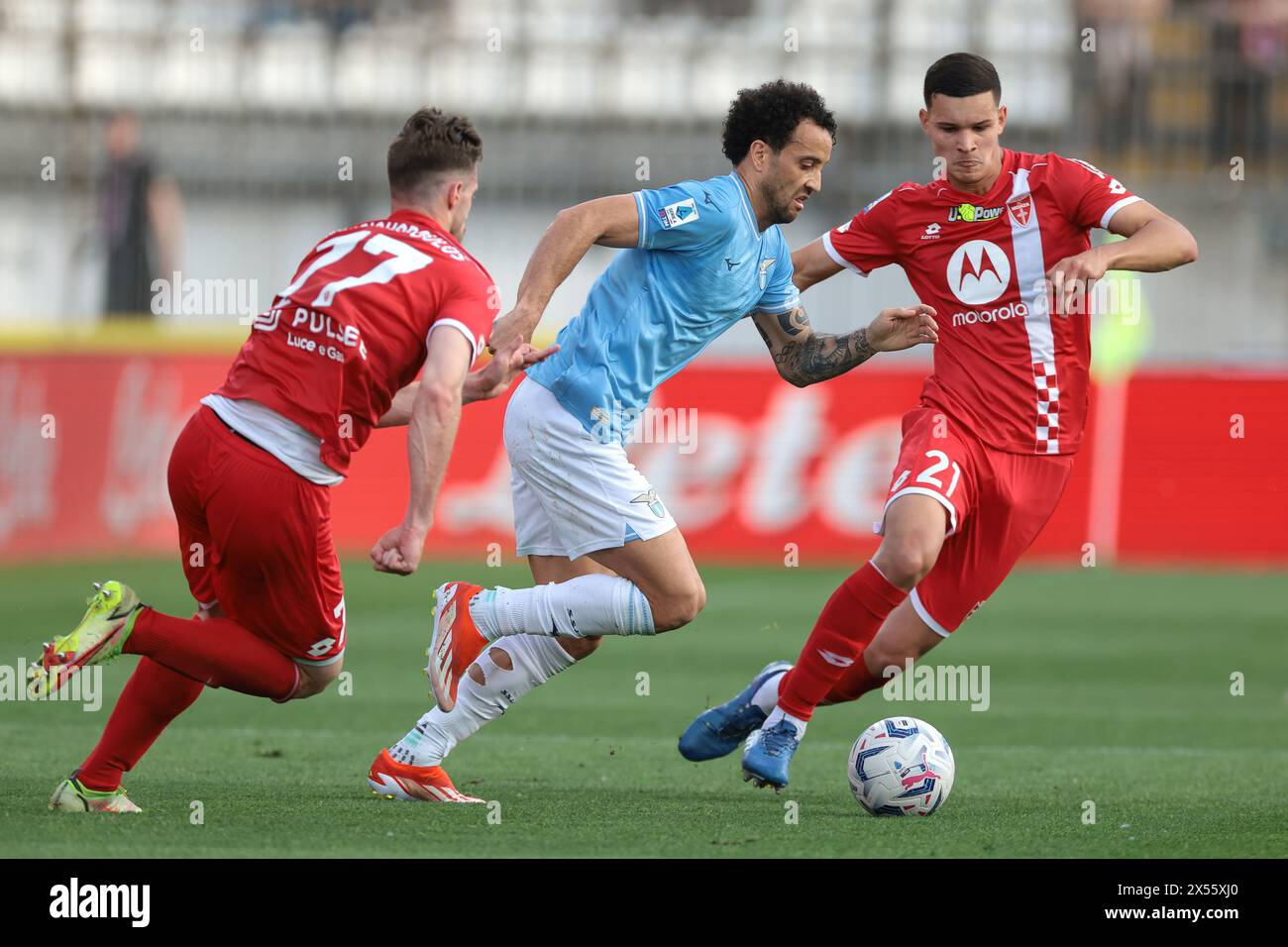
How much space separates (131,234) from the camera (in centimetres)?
1791

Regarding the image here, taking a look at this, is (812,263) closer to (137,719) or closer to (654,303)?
(654,303)

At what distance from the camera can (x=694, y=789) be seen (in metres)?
6.71

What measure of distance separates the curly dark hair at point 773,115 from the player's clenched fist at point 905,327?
26.9 inches

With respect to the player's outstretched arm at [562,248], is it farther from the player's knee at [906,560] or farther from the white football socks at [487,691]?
the player's knee at [906,560]

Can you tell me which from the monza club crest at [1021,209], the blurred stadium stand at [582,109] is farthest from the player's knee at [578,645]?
the blurred stadium stand at [582,109]

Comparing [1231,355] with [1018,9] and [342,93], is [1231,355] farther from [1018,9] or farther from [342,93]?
[342,93]

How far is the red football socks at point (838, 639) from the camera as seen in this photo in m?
6.34

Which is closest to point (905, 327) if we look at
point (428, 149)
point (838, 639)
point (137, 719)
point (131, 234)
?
point (838, 639)

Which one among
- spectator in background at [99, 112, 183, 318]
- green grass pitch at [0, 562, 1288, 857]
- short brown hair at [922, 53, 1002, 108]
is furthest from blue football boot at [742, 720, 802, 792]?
spectator in background at [99, 112, 183, 318]

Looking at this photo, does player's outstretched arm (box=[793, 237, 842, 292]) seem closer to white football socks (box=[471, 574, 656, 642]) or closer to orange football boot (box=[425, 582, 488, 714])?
white football socks (box=[471, 574, 656, 642])

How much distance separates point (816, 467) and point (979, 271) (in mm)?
10084

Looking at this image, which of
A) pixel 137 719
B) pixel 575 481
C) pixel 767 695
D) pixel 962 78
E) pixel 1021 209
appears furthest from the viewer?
pixel 1021 209

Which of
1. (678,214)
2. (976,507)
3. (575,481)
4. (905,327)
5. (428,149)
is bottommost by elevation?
(976,507)

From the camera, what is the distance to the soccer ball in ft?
19.9
